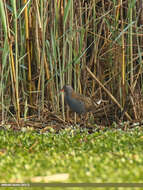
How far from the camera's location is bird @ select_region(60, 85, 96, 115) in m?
4.24

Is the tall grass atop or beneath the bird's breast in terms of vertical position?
atop

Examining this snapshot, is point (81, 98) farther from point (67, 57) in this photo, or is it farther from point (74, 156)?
point (74, 156)

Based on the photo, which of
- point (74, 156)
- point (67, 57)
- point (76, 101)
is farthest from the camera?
point (67, 57)

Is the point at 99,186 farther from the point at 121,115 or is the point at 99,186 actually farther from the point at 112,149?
the point at 121,115

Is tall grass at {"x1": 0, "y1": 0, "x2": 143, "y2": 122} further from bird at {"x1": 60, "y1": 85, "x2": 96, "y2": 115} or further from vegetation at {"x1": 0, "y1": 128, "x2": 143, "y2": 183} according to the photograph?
vegetation at {"x1": 0, "y1": 128, "x2": 143, "y2": 183}

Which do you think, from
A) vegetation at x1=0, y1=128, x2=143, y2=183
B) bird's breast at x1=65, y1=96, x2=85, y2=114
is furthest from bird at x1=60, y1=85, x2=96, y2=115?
vegetation at x1=0, y1=128, x2=143, y2=183

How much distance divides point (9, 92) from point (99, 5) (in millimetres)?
1575

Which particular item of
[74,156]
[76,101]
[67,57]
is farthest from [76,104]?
[74,156]

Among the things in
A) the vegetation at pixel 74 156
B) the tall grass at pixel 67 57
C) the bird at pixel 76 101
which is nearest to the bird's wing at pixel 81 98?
the bird at pixel 76 101

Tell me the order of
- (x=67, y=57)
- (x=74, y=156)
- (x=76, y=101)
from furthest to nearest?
(x=67, y=57) < (x=76, y=101) < (x=74, y=156)

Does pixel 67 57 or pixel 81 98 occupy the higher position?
pixel 67 57

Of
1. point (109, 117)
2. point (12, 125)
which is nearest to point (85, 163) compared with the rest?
point (12, 125)

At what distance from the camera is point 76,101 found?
4.29 meters

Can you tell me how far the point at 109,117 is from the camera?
4.73 metres
